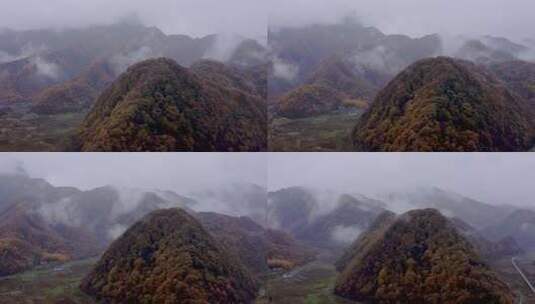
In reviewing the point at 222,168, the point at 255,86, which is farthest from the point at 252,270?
the point at 255,86

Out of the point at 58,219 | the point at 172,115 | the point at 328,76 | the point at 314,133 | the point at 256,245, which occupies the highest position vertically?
the point at 328,76

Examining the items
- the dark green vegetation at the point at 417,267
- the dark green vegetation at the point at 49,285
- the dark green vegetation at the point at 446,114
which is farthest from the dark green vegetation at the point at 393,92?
the dark green vegetation at the point at 49,285

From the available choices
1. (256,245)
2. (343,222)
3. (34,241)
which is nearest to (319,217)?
(343,222)

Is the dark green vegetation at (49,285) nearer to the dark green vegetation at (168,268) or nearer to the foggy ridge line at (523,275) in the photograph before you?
the dark green vegetation at (168,268)

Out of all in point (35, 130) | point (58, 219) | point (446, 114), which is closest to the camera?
point (446, 114)

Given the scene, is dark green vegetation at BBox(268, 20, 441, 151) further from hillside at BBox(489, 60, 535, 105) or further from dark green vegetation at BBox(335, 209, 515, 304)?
dark green vegetation at BBox(335, 209, 515, 304)

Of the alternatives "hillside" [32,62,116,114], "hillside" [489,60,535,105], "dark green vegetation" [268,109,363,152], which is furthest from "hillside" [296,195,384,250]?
"hillside" [32,62,116,114]

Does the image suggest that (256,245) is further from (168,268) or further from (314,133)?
(314,133)

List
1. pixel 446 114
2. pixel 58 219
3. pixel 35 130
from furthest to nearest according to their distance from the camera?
pixel 58 219 < pixel 35 130 < pixel 446 114
